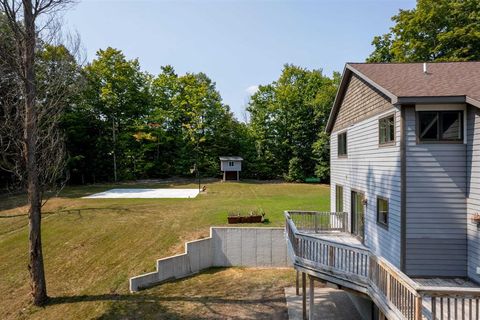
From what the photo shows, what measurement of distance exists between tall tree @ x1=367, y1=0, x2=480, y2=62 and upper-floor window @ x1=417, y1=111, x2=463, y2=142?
19.5m

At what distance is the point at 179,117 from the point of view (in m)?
37.8

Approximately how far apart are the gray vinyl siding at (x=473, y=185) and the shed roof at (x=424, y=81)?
19.9 inches

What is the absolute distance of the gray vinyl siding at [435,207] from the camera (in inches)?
271

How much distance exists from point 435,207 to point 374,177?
6.49 feet

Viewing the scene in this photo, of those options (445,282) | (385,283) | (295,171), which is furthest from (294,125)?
(385,283)

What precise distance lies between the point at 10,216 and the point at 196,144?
69.2 feet

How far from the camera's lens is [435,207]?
7.00 m

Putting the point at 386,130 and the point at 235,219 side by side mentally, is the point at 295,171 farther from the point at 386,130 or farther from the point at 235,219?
the point at 386,130

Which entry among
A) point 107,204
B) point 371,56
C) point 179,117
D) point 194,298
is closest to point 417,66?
point 194,298

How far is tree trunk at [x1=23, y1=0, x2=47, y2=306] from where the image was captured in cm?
972

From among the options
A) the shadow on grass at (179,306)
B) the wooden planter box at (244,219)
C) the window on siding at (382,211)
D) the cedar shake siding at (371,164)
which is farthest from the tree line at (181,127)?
the window on siding at (382,211)

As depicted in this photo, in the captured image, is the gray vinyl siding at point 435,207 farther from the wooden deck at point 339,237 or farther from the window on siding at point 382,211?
the wooden deck at point 339,237

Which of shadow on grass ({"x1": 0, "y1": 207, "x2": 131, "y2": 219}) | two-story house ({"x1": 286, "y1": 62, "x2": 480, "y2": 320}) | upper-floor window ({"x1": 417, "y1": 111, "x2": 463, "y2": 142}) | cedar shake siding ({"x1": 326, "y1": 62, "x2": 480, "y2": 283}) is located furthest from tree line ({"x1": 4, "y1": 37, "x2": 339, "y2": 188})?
upper-floor window ({"x1": 417, "y1": 111, "x2": 463, "y2": 142})

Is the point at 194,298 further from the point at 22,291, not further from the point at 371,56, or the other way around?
the point at 371,56
